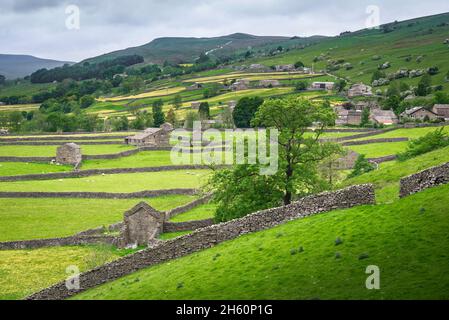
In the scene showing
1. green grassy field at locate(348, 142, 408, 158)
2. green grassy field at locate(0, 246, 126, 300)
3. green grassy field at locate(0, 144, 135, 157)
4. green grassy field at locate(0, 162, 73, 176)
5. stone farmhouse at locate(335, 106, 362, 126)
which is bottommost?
green grassy field at locate(0, 246, 126, 300)

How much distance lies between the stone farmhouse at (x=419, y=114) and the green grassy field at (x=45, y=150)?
66.1 m

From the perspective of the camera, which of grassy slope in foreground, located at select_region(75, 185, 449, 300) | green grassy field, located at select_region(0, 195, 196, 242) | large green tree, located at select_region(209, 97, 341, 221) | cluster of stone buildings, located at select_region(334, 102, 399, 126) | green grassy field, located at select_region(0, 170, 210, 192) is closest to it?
grassy slope in foreground, located at select_region(75, 185, 449, 300)

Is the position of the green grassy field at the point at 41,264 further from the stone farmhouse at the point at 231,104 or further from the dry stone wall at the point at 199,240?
the stone farmhouse at the point at 231,104

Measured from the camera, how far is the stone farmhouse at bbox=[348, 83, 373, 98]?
182 meters

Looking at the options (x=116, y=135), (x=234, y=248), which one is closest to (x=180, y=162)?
(x=116, y=135)

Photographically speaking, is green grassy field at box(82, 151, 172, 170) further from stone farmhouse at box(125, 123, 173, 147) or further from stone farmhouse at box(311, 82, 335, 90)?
stone farmhouse at box(311, 82, 335, 90)

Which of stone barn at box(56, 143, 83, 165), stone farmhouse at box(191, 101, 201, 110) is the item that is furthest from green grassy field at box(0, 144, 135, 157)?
stone farmhouse at box(191, 101, 201, 110)

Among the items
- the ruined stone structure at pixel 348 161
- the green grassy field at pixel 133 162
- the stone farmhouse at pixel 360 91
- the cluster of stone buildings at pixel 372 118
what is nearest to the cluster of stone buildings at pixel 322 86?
the stone farmhouse at pixel 360 91

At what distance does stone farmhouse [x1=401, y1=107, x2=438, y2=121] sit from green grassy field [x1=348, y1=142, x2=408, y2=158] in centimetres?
4373

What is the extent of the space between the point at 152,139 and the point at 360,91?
301 feet

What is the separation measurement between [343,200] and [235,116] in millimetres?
117984

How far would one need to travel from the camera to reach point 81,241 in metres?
50.9

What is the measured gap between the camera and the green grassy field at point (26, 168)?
286 feet
